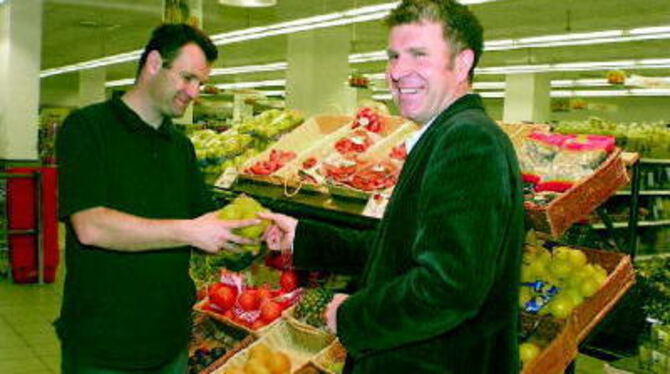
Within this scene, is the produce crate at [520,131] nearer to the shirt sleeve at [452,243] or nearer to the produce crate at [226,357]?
the produce crate at [226,357]

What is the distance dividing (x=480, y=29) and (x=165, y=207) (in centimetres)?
128

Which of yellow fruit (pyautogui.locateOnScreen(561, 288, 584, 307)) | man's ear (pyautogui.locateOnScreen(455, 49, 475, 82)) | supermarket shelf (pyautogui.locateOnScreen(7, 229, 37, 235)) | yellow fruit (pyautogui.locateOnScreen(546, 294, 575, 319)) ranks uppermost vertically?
man's ear (pyautogui.locateOnScreen(455, 49, 475, 82))

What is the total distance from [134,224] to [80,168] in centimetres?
25

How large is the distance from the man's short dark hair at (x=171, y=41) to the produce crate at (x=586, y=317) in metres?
1.80

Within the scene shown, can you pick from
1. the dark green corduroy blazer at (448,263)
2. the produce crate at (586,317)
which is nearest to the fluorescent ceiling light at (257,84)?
the produce crate at (586,317)

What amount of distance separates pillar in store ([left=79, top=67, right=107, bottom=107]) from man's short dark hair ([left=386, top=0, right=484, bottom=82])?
27.6 metres

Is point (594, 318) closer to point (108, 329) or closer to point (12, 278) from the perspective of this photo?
point (108, 329)

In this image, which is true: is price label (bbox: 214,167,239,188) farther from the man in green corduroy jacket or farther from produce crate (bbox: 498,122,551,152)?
the man in green corduroy jacket

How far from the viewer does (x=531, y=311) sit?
300 cm

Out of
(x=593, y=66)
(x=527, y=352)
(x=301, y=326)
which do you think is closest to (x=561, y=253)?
(x=527, y=352)

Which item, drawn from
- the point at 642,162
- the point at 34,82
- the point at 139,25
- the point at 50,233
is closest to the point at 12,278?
the point at 50,233

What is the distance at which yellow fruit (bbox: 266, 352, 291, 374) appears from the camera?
130 inches

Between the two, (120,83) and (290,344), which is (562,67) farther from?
(120,83)

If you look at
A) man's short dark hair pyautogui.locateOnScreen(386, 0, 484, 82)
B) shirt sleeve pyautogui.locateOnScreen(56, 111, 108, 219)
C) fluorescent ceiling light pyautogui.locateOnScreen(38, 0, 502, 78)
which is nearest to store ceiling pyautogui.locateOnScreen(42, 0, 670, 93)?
fluorescent ceiling light pyautogui.locateOnScreen(38, 0, 502, 78)
